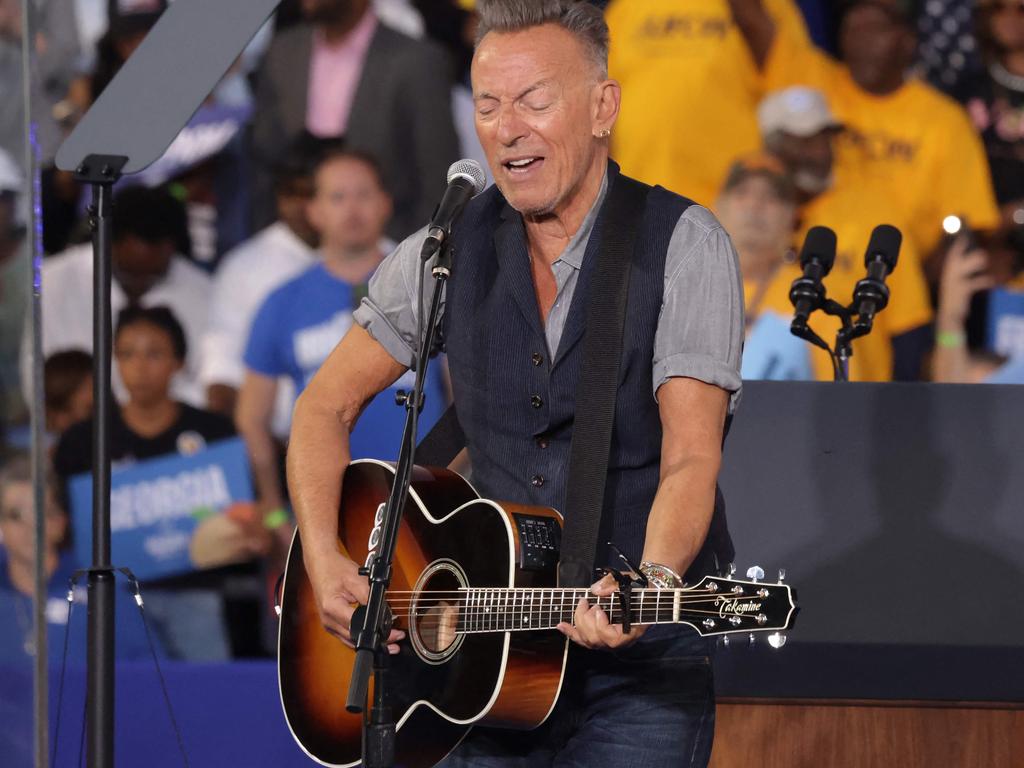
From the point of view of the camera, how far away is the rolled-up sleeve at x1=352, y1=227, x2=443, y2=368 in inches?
104

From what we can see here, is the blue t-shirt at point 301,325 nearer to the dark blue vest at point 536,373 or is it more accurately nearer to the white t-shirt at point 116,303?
the white t-shirt at point 116,303

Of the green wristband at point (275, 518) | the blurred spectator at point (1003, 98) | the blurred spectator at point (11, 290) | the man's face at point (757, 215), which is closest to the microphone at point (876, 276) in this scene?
the man's face at point (757, 215)

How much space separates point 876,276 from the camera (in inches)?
153

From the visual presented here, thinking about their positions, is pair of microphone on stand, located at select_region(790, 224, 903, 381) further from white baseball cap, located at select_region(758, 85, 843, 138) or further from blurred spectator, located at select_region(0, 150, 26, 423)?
blurred spectator, located at select_region(0, 150, 26, 423)

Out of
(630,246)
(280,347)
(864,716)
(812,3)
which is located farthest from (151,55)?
(812,3)

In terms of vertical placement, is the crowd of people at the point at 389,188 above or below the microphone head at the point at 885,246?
above

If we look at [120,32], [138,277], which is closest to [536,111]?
[138,277]

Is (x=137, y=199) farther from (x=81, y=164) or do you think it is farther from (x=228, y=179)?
(x=81, y=164)

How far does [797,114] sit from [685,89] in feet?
1.55

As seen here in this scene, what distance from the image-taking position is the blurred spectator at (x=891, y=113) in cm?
568

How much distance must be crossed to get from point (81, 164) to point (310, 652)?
1050mm

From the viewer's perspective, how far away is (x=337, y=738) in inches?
104

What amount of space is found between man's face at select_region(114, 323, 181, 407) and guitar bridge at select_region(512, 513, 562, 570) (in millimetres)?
3930

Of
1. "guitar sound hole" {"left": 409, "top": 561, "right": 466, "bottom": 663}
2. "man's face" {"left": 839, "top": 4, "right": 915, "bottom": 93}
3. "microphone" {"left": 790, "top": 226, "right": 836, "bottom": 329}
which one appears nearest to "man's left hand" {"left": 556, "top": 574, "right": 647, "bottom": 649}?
"guitar sound hole" {"left": 409, "top": 561, "right": 466, "bottom": 663}
